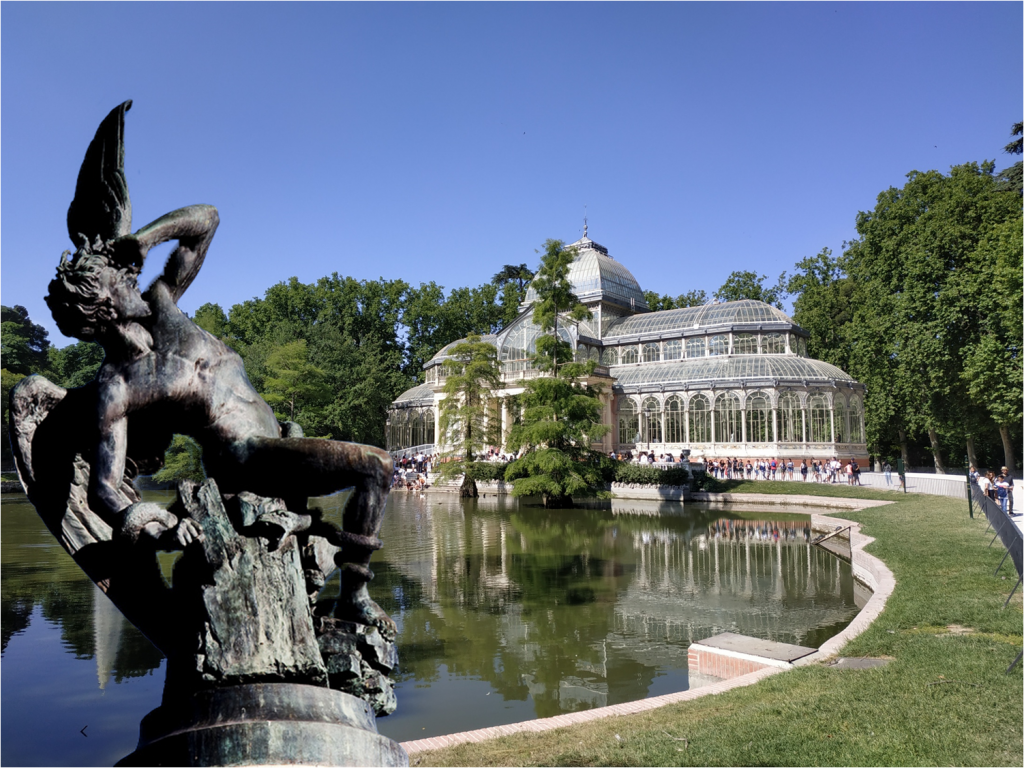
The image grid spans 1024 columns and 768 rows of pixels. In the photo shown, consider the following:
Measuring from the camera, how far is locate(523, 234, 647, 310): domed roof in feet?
168

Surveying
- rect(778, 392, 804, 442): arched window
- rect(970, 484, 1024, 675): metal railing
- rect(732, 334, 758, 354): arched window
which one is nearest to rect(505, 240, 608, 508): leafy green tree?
rect(778, 392, 804, 442): arched window

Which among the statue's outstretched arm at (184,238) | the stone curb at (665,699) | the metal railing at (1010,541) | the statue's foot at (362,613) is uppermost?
the statue's outstretched arm at (184,238)

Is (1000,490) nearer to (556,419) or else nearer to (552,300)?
(556,419)

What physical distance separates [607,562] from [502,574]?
108 inches

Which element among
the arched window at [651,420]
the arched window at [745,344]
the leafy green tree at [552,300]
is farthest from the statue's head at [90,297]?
the arched window at [745,344]

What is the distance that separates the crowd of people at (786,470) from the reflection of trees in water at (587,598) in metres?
11.6

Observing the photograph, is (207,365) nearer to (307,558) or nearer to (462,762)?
(307,558)

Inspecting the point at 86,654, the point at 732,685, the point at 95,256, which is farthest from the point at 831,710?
the point at 86,654

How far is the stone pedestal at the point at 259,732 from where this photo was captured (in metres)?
2.15

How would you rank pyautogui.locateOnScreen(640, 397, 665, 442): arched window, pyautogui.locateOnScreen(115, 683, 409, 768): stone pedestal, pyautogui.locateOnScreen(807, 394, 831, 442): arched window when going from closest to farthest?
pyautogui.locateOnScreen(115, 683, 409, 768): stone pedestal
pyautogui.locateOnScreen(807, 394, 831, 442): arched window
pyautogui.locateOnScreen(640, 397, 665, 442): arched window

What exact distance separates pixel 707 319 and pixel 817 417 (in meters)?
9.70

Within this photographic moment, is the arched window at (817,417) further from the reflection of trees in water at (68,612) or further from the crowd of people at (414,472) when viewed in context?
the reflection of trees in water at (68,612)

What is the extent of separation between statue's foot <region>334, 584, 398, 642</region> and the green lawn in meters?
2.82

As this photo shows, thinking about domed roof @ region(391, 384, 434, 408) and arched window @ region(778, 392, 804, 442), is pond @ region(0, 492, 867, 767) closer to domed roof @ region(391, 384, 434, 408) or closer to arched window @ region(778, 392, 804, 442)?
arched window @ region(778, 392, 804, 442)
